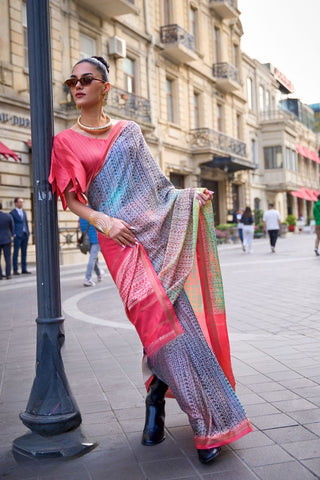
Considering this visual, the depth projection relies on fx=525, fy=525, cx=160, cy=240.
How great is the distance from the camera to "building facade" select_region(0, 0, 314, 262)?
50.5ft

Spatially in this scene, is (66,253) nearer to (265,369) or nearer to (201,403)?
(265,369)

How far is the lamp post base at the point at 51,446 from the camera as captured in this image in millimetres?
2441

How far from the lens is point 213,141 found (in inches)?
1054

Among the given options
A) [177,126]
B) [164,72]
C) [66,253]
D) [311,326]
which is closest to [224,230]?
[177,126]

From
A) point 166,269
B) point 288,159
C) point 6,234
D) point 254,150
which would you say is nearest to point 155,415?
point 166,269

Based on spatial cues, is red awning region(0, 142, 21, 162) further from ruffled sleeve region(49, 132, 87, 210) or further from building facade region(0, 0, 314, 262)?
ruffled sleeve region(49, 132, 87, 210)

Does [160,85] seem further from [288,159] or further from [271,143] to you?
[288,159]

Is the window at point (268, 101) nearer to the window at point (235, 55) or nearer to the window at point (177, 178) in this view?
the window at point (235, 55)

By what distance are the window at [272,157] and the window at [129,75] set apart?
20.1 meters

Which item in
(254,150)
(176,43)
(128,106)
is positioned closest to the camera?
(128,106)

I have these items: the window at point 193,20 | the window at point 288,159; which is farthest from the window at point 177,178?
the window at point 288,159

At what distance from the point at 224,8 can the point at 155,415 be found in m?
29.5

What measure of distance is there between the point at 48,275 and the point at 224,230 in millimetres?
23963

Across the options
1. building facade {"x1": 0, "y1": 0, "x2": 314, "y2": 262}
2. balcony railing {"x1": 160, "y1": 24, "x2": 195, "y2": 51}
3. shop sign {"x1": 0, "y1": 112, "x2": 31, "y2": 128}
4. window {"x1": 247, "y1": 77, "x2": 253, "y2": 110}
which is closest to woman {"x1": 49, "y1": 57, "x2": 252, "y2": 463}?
building facade {"x1": 0, "y1": 0, "x2": 314, "y2": 262}
